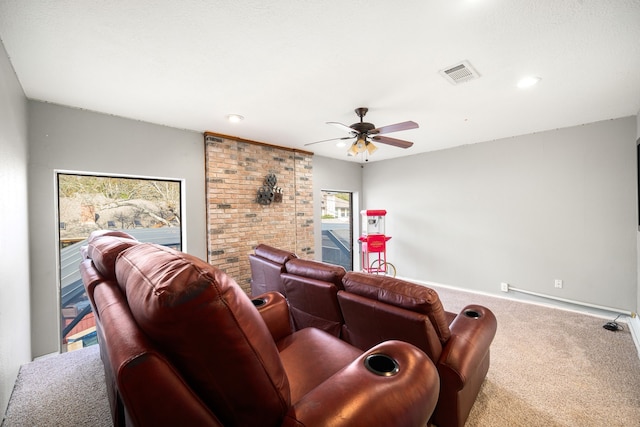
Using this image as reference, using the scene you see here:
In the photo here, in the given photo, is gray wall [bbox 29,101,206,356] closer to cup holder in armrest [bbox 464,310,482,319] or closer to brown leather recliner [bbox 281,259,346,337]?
brown leather recliner [bbox 281,259,346,337]

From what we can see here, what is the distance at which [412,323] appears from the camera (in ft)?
4.42

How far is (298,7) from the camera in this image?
1.47 metres

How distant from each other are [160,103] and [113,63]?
2.36ft

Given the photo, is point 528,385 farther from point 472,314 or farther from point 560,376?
point 472,314

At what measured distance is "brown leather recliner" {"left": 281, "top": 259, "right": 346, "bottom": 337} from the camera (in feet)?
5.90

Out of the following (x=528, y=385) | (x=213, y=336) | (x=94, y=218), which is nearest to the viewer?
(x=213, y=336)

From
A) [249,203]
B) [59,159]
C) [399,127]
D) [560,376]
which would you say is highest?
[399,127]

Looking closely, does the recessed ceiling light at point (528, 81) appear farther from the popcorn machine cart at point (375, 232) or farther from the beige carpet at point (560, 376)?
the popcorn machine cart at point (375, 232)

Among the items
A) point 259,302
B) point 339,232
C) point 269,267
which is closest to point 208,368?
point 259,302

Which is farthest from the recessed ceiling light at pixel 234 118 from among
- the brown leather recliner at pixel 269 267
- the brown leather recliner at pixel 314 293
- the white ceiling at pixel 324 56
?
the brown leather recliner at pixel 314 293

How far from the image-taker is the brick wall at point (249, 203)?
368 centimetres

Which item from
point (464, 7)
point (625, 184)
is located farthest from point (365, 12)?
point (625, 184)

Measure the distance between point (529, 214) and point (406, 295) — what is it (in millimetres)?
3606

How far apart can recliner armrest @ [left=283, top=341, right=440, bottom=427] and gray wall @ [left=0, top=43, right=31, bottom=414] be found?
2131mm
